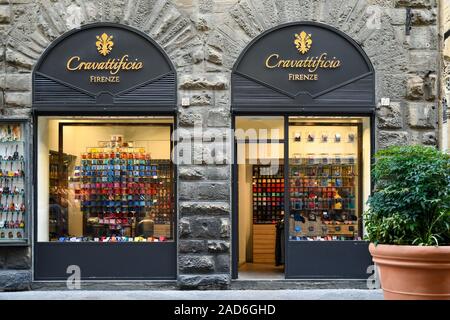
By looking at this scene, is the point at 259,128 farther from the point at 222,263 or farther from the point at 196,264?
the point at 196,264

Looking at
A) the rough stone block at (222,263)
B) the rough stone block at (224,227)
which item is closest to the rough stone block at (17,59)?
the rough stone block at (224,227)

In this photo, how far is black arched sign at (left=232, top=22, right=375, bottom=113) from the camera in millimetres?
11781

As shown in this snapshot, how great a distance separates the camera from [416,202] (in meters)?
7.59

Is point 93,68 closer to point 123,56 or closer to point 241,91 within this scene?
point 123,56

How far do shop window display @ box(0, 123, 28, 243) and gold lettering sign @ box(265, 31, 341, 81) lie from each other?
4.43 meters

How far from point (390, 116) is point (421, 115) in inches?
20.9

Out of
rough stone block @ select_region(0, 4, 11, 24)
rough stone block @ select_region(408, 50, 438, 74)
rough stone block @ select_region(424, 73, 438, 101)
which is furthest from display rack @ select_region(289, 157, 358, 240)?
rough stone block @ select_region(0, 4, 11, 24)

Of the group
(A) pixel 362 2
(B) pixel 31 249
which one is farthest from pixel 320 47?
(B) pixel 31 249

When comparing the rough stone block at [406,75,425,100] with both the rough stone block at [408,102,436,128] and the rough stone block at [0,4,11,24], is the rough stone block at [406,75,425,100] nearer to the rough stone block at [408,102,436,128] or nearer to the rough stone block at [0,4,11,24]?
the rough stone block at [408,102,436,128]

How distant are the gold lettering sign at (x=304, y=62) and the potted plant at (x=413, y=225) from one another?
158 inches

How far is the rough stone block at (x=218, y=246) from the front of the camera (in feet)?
38.1

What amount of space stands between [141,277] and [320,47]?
196 inches

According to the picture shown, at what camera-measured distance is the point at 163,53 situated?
11.7 m

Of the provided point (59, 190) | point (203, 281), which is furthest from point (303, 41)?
point (59, 190)
